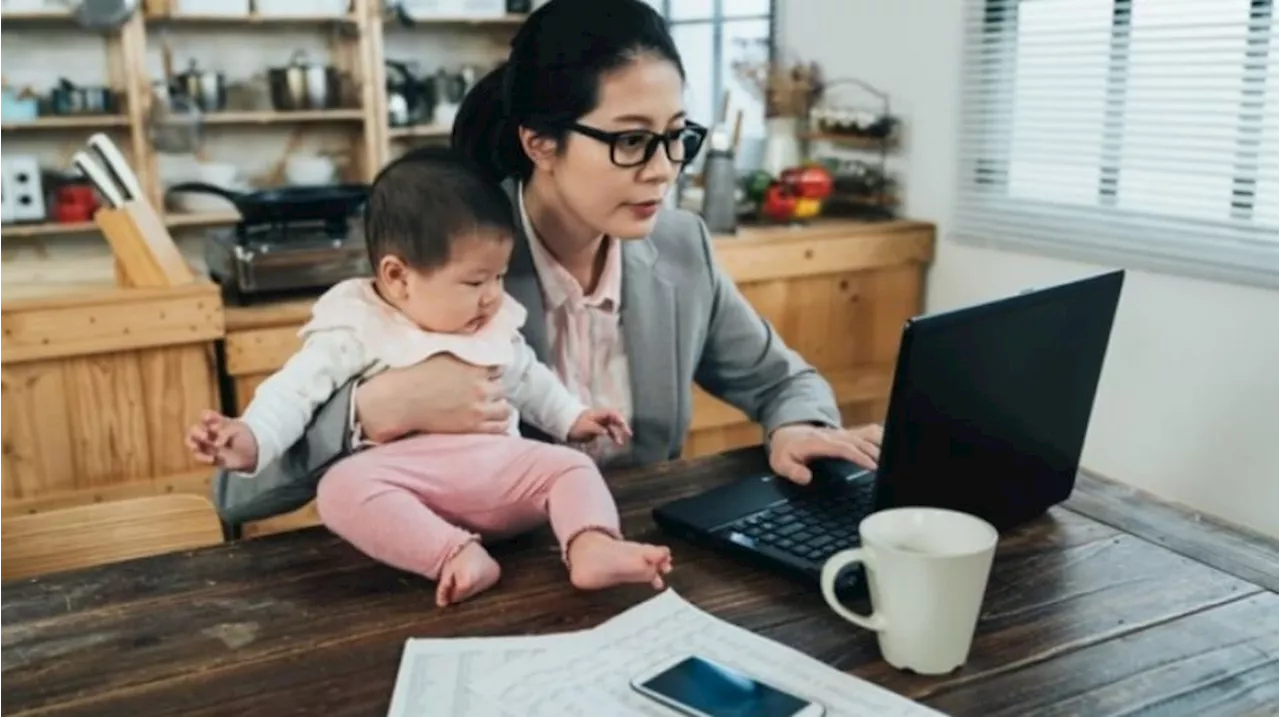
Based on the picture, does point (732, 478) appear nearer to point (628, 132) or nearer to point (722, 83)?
point (628, 132)

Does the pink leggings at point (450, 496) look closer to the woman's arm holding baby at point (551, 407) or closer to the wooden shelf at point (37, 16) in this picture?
the woman's arm holding baby at point (551, 407)

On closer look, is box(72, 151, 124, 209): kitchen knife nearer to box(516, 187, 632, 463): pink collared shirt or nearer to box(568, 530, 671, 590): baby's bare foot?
box(516, 187, 632, 463): pink collared shirt

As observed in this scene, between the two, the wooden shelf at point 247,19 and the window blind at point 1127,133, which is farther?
the wooden shelf at point 247,19

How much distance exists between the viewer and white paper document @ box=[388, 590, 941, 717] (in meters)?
0.92

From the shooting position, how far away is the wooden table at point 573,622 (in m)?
0.96

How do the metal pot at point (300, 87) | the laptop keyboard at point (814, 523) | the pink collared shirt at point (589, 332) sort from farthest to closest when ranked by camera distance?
the metal pot at point (300, 87) < the pink collared shirt at point (589, 332) < the laptop keyboard at point (814, 523)

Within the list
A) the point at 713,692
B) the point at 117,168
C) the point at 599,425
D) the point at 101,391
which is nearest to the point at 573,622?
the point at 713,692

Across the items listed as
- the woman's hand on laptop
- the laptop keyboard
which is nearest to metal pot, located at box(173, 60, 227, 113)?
the woman's hand on laptop

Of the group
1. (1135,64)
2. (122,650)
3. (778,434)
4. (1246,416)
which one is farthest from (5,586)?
(1135,64)

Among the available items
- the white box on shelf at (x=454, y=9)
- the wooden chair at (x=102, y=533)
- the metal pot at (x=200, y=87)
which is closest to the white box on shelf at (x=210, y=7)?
the metal pot at (x=200, y=87)

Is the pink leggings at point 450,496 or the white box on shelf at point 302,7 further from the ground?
the white box on shelf at point 302,7

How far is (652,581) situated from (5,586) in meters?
0.65

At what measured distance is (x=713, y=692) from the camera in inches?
36.6

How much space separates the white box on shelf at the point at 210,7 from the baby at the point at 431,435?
10.4ft
